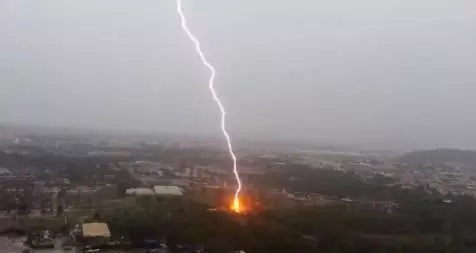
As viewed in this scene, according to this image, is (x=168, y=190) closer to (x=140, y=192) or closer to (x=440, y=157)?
(x=140, y=192)

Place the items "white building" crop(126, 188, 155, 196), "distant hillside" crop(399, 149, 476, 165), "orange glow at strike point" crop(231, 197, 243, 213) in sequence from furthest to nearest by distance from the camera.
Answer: "distant hillside" crop(399, 149, 476, 165) → "white building" crop(126, 188, 155, 196) → "orange glow at strike point" crop(231, 197, 243, 213)

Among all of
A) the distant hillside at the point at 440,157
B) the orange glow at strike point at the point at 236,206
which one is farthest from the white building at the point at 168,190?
the distant hillside at the point at 440,157

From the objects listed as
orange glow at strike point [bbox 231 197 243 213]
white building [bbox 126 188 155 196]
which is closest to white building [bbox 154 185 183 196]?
white building [bbox 126 188 155 196]

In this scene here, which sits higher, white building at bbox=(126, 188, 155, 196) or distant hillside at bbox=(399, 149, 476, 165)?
distant hillside at bbox=(399, 149, 476, 165)

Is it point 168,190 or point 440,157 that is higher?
point 440,157

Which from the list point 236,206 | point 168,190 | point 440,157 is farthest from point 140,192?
point 440,157

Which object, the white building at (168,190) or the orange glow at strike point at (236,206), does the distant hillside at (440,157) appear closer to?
the white building at (168,190)

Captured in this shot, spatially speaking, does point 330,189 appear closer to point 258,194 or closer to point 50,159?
point 258,194

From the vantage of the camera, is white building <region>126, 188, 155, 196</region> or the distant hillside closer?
white building <region>126, 188, 155, 196</region>

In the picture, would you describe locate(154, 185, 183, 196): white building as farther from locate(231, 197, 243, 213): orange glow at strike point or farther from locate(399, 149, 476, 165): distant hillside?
locate(399, 149, 476, 165): distant hillside

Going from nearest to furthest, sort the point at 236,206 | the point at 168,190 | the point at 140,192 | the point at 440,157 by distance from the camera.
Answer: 1. the point at 236,206
2. the point at 140,192
3. the point at 168,190
4. the point at 440,157
